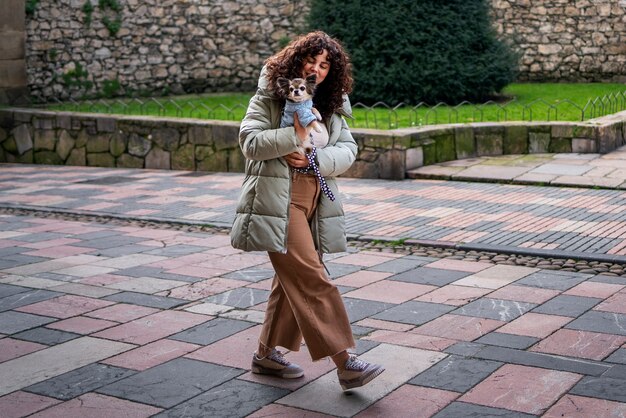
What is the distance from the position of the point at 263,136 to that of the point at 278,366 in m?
0.95

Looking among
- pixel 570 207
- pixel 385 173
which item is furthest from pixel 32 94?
pixel 570 207

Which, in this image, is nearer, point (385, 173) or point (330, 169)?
point (330, 169)

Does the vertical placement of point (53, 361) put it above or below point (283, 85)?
below

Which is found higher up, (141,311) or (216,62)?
(216,62)

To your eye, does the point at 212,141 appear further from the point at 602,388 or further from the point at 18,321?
the point at 602,388

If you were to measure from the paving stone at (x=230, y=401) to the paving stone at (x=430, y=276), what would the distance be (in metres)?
1.96

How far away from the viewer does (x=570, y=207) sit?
26.2ft

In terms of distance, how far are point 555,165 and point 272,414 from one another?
6846 mm

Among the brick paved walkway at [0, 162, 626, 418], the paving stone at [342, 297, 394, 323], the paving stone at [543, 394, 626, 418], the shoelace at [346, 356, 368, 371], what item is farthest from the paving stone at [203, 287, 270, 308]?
the paving stone at [543, 394, 626, 418]

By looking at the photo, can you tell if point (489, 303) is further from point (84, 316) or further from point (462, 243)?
point (84, 316)

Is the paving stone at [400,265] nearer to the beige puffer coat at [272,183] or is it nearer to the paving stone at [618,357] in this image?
the paving stone at [618,357]

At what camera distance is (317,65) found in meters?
3.83

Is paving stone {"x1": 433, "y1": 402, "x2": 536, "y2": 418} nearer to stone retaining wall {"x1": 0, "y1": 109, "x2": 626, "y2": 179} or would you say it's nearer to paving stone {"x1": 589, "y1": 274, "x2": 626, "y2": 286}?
paving stone {"x1": 589, "y1": 274, "x2": 626, "y2": 286}

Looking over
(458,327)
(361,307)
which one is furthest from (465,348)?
(361,307)
